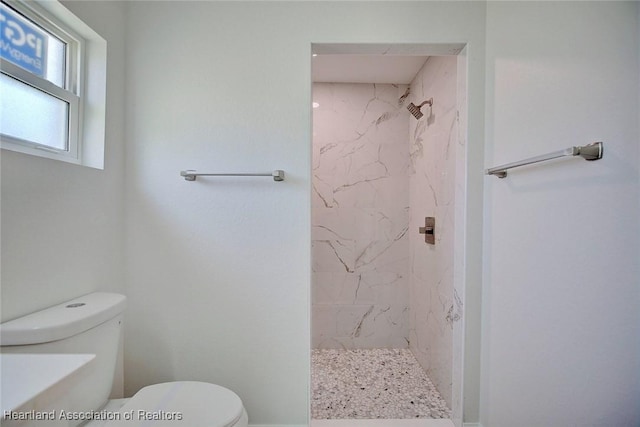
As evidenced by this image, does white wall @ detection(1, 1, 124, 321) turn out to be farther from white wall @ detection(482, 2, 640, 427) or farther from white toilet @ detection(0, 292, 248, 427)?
white wall @ detection(482, 2, 640, 427)

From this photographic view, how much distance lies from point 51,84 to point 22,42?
0.49 feet

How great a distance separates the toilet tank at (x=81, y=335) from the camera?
0.96m

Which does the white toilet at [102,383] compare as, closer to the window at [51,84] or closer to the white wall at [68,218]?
the white wall at [68,218]

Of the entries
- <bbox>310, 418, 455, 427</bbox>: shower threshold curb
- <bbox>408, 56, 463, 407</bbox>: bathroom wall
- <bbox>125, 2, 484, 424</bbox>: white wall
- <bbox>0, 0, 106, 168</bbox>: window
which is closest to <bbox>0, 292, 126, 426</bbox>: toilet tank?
<bbox>125, 2, 484, 424</bbox>: white wall

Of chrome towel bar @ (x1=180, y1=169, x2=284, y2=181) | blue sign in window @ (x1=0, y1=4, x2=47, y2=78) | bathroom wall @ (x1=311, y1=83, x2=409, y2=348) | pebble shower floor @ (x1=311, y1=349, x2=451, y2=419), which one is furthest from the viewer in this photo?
bathroom wall @ (x1=311, y1=83, x2=409, y2=348)

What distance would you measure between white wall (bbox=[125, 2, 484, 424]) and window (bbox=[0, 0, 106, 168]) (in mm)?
158

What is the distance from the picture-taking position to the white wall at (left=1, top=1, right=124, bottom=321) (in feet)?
3.29

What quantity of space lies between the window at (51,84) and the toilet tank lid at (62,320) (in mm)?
553

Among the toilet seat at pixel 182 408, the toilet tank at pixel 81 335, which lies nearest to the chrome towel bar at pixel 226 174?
the toilet tank at pixel 81 335

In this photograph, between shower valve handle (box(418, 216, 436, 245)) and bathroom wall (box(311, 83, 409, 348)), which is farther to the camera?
bathroom wall (box(311, 83, 409, 348))

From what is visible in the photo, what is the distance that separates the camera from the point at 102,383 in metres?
1.20

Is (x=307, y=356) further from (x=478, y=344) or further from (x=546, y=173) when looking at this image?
(x=546, y=173)

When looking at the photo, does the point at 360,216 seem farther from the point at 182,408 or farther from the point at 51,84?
the point at 51,84

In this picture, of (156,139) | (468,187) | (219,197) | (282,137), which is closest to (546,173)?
(468,187)
